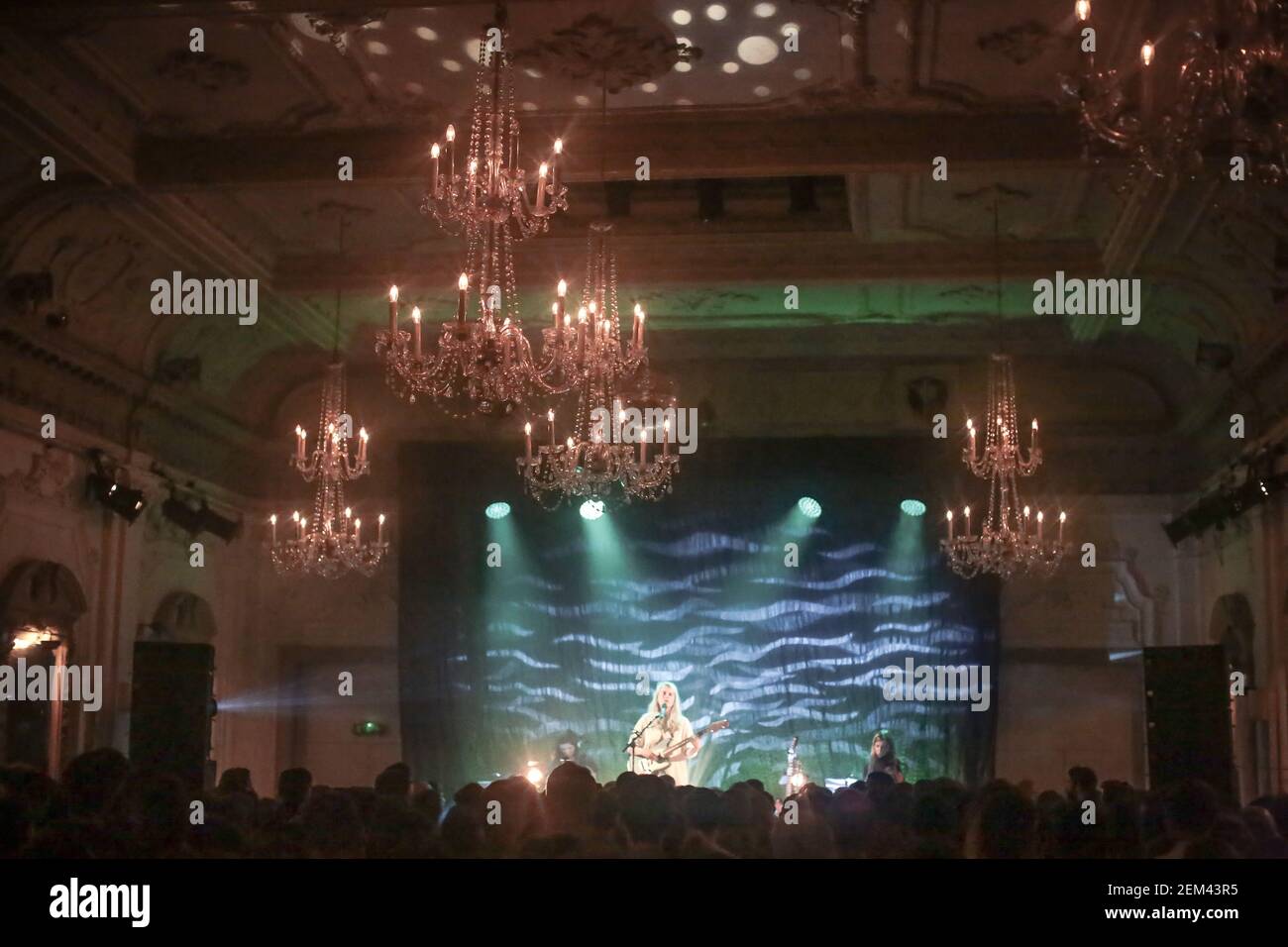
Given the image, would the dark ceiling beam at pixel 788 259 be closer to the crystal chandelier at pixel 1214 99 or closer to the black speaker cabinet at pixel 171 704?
the black speaker cabinet at pixel 171 704

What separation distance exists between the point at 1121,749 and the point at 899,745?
2.21m

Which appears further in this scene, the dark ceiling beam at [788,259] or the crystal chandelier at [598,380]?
the dark ceiling beam at [788,259]

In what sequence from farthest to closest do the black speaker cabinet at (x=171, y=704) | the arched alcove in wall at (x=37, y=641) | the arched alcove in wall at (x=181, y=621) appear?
the arched alcove in wall at (x=181, y=621)
the arched alcove in wall at (x=37, y=641)
the black speaker cabinet at (x=171, y=704)

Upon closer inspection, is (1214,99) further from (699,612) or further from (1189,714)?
(699,612)

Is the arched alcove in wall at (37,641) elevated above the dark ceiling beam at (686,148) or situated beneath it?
situated beneath

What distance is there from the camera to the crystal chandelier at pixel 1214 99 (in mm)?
3914

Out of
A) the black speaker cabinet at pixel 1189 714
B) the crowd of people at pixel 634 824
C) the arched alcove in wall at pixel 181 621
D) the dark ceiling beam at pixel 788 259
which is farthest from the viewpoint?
the arched alcove in wall at pixel 181 621

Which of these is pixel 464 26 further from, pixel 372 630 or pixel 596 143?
pixel 372 630

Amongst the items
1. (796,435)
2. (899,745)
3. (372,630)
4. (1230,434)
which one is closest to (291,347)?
(372,630)

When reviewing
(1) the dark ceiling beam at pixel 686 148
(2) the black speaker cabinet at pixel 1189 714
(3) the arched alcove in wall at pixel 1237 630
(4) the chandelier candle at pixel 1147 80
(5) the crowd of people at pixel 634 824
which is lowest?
(5) the crowd of people at pixel 634 824

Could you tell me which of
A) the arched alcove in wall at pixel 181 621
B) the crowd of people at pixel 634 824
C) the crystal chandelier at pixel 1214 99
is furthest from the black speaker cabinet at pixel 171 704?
the crystal chandelier at pixel 1214 99

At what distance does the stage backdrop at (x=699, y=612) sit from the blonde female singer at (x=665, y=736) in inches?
10.2

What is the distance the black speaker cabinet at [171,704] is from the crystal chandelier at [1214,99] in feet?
17.8

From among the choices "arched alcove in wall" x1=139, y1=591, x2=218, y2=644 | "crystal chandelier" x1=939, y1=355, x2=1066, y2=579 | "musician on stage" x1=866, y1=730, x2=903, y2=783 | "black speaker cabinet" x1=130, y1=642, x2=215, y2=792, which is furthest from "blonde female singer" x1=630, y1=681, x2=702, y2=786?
"black speaker cabinet" x1=130, y1=642, x2=215, y2=792
